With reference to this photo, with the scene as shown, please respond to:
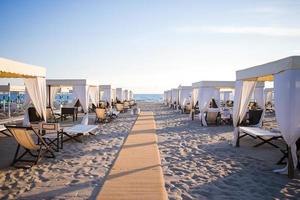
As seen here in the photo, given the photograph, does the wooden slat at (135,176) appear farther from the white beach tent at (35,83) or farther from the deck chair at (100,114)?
the deck chair at (100,114)

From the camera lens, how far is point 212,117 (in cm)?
1293

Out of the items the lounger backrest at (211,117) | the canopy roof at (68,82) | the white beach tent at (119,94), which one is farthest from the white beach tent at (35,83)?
the white beach tent at (119,94)

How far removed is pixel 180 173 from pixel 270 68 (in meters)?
2.91

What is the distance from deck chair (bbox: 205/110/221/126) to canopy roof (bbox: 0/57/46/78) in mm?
7281

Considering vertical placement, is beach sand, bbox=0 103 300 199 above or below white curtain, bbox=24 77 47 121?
below

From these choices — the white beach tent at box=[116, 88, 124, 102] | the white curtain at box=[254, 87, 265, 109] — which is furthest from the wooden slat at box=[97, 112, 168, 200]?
the white beach tent at box=[116, 88, 124, 102]

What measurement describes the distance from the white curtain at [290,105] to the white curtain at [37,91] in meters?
6.83

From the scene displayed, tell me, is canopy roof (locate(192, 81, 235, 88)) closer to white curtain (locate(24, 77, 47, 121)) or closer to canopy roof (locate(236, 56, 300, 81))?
canopy roof (locate(236, 56, 300, 81))

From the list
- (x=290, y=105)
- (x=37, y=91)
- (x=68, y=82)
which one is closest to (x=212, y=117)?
(x=68, y=82)

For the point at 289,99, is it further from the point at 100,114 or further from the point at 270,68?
the point at 100,114

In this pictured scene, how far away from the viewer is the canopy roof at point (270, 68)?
503 cm

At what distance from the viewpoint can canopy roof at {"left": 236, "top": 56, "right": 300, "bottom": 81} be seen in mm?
5031

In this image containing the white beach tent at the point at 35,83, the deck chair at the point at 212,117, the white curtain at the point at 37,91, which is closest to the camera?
the white beach tent at the point at 35,83

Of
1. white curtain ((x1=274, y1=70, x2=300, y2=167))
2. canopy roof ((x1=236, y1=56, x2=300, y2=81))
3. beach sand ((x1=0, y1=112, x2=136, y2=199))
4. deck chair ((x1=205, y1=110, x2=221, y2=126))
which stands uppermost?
canopy roof ((x1=236, y1=56, x2=300, y2=81))
